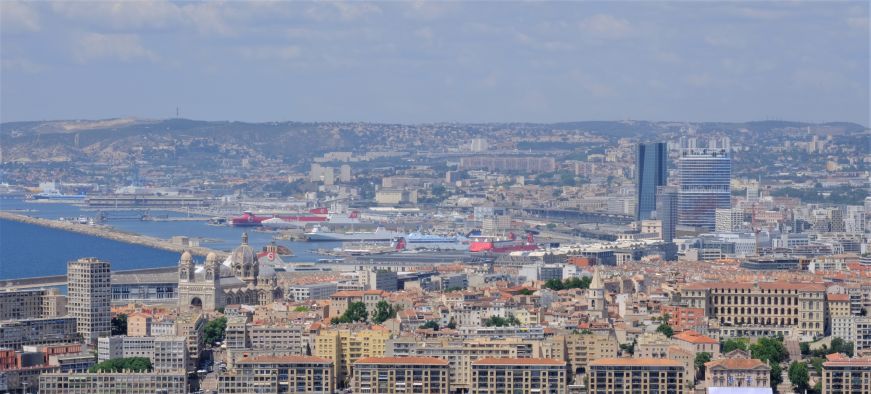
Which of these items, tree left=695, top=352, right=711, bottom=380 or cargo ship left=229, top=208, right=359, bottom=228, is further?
cargo ship left=229, top=208, right=359, bottom=228

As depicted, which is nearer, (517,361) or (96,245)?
(517,361)

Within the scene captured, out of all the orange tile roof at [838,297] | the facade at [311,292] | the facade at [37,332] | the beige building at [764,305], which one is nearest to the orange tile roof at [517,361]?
the beige building at [764,305]

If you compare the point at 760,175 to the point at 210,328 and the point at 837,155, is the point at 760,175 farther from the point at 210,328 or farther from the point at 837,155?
the point at 210,328

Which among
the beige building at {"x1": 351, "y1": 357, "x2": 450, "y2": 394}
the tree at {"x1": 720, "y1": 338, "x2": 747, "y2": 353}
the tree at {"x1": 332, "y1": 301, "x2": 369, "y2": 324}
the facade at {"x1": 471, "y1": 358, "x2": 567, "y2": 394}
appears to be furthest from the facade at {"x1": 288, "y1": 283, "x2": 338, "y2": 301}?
the facade at {"x1": 471, "y1": 358, "x2": 567, "y2": 394}

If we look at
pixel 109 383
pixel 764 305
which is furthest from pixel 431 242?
pixel 109 383

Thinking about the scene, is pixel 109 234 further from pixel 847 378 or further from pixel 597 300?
pixel 847 378

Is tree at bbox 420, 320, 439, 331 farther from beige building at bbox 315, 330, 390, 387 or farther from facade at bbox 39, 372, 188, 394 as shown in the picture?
facade at bbox 39, 372, 188, 394

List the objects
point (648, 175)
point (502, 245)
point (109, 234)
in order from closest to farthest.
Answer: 1. point (502, 245)
2. point (109, 234)
3. point (648, 175)
